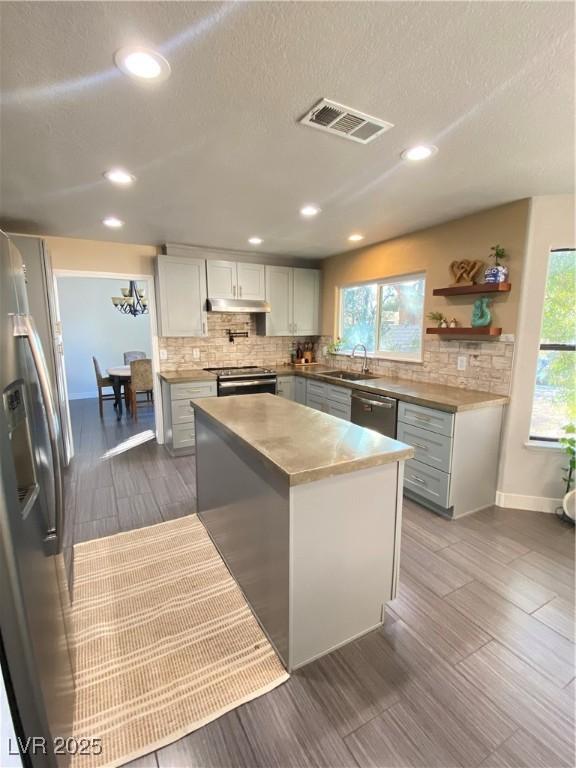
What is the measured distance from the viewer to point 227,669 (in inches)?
61.1

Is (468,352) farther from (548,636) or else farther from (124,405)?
(124,405)

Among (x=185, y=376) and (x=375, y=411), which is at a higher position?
(x=185, y=376)

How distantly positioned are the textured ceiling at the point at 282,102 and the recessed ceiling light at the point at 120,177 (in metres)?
0.07

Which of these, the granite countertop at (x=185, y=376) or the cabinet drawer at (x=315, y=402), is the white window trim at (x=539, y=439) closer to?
the cabinet drawer at (x=315, y=402)

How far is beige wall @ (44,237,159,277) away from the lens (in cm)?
381

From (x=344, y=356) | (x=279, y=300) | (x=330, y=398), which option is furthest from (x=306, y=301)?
(x=330, y=398)

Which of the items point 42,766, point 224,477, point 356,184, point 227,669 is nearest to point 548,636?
point 227,669

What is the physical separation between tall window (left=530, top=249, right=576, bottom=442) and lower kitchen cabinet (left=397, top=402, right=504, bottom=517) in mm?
323

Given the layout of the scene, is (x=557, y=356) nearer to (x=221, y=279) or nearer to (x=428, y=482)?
(x=428, y=482)

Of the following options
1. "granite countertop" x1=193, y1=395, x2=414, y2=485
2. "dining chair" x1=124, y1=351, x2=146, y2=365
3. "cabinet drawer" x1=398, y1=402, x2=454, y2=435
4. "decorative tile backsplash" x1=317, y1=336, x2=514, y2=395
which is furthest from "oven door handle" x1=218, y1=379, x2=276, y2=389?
"dining chair" x1=124, y1=351, x2=146, y2=365

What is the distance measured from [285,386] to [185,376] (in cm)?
131

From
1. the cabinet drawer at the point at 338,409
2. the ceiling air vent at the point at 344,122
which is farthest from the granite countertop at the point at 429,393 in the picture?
the ceiling air vent at the point at 344,122

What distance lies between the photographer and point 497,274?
2.77 metres

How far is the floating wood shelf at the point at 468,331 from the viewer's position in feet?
9.39
